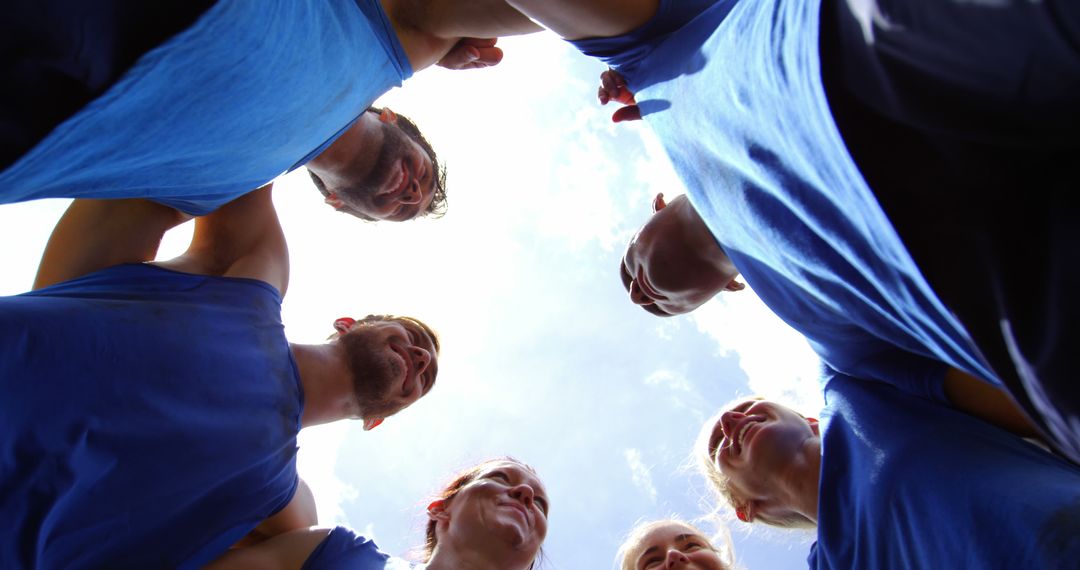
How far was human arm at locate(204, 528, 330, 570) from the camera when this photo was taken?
278cm

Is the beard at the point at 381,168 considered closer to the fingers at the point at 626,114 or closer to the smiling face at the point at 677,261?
the smiling face at the point at 677,261

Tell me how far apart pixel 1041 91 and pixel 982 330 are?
0.31 meters

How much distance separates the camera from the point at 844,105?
92 cm

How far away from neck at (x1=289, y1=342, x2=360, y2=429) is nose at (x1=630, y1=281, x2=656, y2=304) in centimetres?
170

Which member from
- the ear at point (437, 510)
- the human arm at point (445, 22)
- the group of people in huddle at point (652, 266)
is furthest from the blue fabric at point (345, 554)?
the human arm at point (445, 22)

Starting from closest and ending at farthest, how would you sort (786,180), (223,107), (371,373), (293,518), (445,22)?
(786,180)
(223,107)
(445,22)
(293,518)
(371,373)

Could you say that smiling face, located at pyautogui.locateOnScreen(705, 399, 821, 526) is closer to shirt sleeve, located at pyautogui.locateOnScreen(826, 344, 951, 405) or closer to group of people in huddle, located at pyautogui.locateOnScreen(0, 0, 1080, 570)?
group of people in huddle, located at pyautogui.locateOnScreen(0, 0, 1080, 570)

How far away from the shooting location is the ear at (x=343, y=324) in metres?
3.98

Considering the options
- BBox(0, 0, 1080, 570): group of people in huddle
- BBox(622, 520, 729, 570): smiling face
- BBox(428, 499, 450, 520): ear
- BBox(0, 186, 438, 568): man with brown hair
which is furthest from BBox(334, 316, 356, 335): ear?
BBox(622, 520, 729, 570): smiling face

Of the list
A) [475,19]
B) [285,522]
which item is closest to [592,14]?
[475,19]

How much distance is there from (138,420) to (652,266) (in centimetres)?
234

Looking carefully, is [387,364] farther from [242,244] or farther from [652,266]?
[652,266]

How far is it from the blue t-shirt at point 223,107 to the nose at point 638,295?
1643 mm

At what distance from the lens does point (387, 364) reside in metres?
3.72
